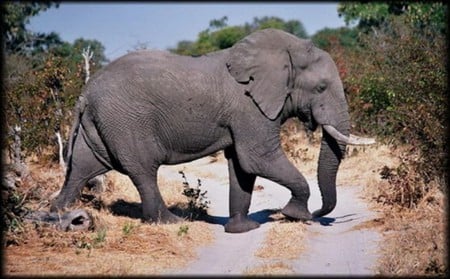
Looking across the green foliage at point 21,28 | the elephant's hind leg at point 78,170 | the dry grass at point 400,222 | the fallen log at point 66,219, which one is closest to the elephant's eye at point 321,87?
the dry grass at point 400,222

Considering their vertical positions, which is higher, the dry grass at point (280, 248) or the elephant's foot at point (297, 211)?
the elephant's foot at point (297, 211)

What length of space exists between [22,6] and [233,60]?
18.7 metres

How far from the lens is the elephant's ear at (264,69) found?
27.6 ft

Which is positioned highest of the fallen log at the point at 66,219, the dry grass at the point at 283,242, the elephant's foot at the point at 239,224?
the fallen log at the point at 66,219

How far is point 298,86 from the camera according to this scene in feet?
28.2

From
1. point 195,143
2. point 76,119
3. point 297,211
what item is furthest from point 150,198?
point 297,211

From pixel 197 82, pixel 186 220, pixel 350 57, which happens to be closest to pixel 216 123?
pixel 197 82

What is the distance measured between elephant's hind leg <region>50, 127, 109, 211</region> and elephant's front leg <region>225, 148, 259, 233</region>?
5.53 feet

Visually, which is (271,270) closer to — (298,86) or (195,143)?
(195,143)

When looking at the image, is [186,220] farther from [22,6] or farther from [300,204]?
[22,6]

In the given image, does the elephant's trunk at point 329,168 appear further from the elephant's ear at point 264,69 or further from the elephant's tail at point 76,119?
the elephant's tail at point 76,119

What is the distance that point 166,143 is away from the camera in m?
8.67

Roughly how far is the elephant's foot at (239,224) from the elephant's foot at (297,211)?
1.55 feet

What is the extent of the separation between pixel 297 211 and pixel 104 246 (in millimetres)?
2501
